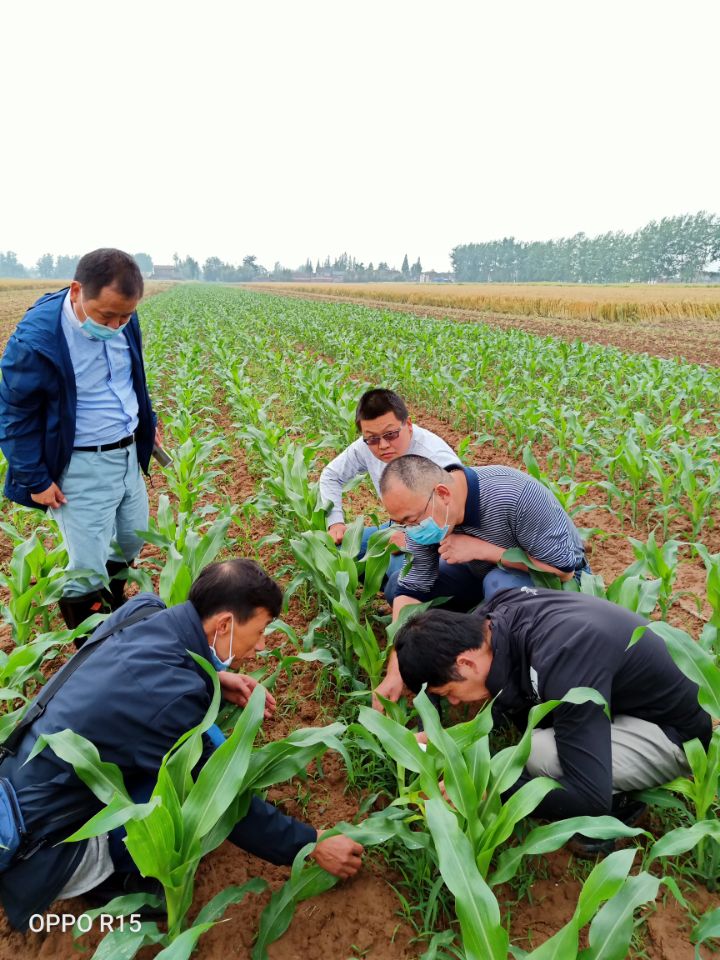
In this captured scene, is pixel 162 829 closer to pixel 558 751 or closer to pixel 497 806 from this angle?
pixel 497 806

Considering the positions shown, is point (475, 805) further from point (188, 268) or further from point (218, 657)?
point (188, 268)

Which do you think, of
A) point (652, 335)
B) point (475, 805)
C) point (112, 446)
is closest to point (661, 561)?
point (475, 805)

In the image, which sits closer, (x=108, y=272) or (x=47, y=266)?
(x=108, y=272)

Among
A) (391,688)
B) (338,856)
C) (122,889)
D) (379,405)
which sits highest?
(379,405)

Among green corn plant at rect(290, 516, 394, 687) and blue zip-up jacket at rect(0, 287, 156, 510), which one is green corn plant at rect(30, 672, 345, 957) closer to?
green corn plant at rect(290, 516, 394, 687)

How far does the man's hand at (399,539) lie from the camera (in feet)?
9.02

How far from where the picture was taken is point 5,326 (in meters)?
17.9

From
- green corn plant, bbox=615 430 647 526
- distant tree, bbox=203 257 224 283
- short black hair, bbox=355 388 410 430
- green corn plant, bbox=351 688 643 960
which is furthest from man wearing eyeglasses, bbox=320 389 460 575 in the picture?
distant tree, bbox=203 257 224 283

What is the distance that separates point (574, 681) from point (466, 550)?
90cm

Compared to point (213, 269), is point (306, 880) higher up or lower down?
lower down

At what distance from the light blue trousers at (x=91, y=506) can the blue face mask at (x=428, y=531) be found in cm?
134

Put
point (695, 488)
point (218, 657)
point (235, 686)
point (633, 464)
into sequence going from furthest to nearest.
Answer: point (633, 464) → point (695, 488) → point (235, 686) → point (218, 657)

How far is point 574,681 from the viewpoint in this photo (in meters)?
1.71

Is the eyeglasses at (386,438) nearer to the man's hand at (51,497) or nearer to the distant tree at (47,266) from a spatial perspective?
the man's hand at (51,497)
